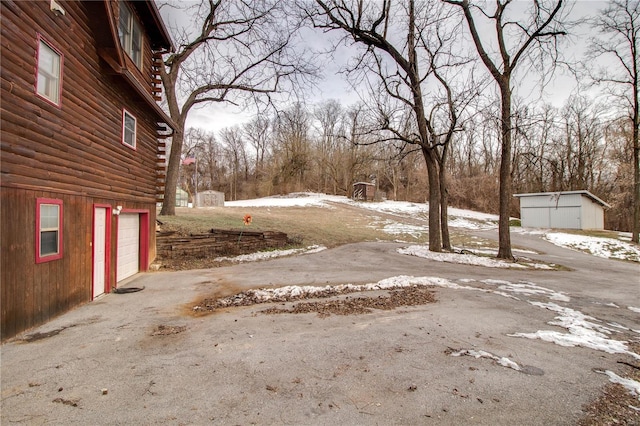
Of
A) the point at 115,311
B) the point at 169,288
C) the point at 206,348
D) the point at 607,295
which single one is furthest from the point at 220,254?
the point at 607,295

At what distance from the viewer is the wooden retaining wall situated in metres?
11.4

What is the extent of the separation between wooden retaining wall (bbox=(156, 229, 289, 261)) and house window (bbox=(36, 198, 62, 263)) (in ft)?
18.8

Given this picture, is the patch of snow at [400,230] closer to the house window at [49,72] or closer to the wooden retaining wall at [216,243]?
the wooden retaining wall at [216,243]

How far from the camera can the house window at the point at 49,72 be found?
203 inches

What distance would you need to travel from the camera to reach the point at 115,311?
586cm

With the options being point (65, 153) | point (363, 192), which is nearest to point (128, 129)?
point (65, 153)

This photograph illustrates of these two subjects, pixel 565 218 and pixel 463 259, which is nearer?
pixel 463 259

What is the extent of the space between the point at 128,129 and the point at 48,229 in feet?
13.7

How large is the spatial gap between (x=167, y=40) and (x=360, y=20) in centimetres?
736

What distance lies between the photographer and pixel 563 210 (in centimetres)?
2712

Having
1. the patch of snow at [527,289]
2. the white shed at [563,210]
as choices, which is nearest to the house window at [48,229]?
the patch of snow at [527,289]

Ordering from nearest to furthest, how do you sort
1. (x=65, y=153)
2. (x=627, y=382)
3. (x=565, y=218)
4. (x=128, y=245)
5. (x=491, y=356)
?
(x=627, y=382)
(x=491, y=356)
(x=65, y=153)
(x=128, y=245)
(x=565, y=218)

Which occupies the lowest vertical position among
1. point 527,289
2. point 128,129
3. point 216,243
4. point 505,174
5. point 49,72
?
point 527,289

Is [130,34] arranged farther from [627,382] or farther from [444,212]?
[444,212]
